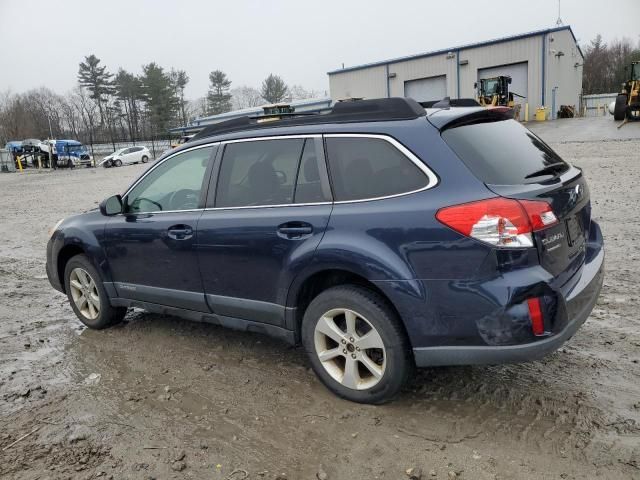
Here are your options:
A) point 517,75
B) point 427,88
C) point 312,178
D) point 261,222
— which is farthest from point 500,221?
point 427,88

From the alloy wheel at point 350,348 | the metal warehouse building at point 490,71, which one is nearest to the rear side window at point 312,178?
the alloy wheel at point 350,348

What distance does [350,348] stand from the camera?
128 inches

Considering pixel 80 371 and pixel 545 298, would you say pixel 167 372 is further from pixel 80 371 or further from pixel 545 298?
pixel 545 298

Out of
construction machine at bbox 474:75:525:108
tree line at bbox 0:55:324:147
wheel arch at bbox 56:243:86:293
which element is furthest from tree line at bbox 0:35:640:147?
wheel arch at bbox 56:243:86:293

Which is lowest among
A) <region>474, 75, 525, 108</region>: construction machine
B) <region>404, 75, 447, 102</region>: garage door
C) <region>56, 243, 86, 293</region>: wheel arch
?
<region>56, 243, 86, 293</region>: wheel arch

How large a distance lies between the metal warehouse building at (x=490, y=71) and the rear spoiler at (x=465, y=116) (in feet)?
123

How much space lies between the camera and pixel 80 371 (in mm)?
4164

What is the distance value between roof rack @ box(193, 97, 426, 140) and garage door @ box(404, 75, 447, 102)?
3973cm

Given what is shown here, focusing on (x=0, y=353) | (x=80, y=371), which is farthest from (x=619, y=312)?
(x=0, y=353)

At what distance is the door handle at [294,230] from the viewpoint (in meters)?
3.29

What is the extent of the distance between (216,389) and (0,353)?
7.47 feet

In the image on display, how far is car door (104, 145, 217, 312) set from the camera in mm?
4023

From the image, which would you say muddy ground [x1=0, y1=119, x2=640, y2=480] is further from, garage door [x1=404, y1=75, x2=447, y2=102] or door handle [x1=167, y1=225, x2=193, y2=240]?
garage door [x1=404, y1=75, x2=447, y2=102]

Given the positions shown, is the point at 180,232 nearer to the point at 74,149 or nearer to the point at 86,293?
the point at 86,293
